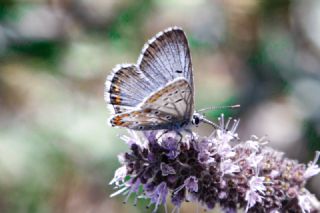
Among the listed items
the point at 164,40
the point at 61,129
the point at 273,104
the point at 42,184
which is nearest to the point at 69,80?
the point at 61,129

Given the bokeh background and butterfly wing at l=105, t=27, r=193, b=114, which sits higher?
the bokeh background

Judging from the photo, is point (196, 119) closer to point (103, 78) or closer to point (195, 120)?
point (195, 120)

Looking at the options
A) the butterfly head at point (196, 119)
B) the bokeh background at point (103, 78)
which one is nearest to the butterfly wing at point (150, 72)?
the butterfly head at point (196, 119)

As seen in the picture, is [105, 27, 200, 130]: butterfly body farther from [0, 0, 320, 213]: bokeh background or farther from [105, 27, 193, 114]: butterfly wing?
[0, 0, 320, 213]: bokeh background

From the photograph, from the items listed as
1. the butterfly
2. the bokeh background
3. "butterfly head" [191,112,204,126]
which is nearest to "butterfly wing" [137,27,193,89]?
the butterfly

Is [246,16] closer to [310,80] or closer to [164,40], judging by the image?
[310,80]

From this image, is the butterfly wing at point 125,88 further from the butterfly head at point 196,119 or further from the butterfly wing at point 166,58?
the butterfly head at point 196,119
